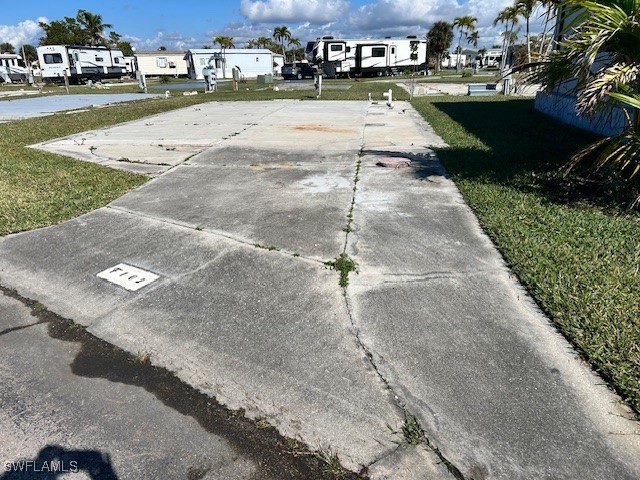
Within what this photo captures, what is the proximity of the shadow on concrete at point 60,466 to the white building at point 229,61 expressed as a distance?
163ft

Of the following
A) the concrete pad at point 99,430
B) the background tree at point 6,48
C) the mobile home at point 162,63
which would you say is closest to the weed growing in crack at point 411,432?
the concrete pad at point 99,430

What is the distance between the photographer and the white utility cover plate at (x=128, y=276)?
3740mm

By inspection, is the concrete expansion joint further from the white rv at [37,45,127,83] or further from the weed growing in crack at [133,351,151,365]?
the white rv at [37,45,127,83]

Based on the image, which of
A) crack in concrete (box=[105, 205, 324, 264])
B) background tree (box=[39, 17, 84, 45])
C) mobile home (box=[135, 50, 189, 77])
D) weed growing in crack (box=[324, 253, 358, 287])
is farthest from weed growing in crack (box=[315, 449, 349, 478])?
background tree (box=[39, 17, 84, 45])

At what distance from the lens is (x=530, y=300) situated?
3357 millimetres

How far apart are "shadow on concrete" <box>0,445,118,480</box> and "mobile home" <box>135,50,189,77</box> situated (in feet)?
197

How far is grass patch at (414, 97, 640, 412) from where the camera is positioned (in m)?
2.81

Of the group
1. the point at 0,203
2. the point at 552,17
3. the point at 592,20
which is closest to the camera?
the point at 592,20

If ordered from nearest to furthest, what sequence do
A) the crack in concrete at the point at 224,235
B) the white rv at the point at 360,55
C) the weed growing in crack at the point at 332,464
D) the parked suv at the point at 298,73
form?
the weed growing in crack at the point at 332,464
the crack in concrete at the point at 224,235
the white rv at the point at 360,55
the parked suv at the point at 298,73

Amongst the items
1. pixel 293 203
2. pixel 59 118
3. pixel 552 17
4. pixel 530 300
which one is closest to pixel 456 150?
pixel 552 17

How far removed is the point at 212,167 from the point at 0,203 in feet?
10.4

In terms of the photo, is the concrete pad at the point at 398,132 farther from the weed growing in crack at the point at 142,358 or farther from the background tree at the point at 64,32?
the background tree at the point at 64,32

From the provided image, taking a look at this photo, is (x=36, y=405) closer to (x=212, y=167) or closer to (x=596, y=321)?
(x=596, y=321)

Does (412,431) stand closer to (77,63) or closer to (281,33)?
(77,63)
